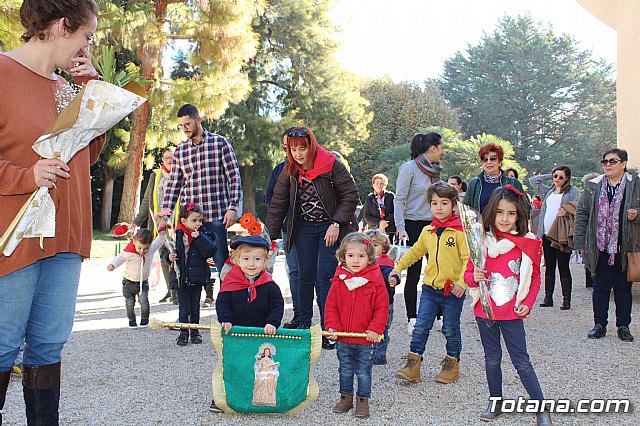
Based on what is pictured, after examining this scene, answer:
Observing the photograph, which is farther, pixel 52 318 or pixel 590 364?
pixel 590 364

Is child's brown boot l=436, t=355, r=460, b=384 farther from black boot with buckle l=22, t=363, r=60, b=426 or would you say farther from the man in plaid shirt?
black boot with buckle l=22, t=363, r=60, b=426

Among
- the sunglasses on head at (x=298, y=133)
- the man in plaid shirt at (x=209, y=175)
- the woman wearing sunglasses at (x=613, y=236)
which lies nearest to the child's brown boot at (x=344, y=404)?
the sunglasses on head at (x=298, y=133)

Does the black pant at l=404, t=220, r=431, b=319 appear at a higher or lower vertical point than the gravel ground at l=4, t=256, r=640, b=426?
higher

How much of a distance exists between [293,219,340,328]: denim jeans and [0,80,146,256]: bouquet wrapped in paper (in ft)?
9.51

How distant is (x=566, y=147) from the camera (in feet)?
155

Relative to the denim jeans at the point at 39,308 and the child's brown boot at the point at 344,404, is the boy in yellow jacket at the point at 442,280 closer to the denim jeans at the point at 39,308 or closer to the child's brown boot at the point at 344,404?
the child's brown boot at the point at 344,404

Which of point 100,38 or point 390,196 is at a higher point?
point 100,38

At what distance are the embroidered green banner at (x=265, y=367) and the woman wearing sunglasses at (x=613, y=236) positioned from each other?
12.0 feet

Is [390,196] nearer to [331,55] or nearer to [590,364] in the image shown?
[590,364]

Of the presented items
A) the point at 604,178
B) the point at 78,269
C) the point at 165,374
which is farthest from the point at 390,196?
the point at 78,269

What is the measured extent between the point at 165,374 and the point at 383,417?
1.85 metres

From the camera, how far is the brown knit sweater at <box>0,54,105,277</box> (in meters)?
2.56

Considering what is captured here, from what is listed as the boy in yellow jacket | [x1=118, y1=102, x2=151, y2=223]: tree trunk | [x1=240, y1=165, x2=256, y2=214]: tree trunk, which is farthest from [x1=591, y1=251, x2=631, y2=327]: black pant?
[x1=240, y1=165, x2=256, y2=214]: tree trunk

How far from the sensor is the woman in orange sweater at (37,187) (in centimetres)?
259
